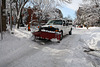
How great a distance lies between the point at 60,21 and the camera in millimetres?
8125

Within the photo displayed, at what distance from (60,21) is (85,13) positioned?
58.6 feet

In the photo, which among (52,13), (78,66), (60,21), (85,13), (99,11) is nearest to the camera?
(78,66)

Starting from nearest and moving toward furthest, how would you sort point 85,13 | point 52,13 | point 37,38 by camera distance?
1. point 37,38
2. point 85,13
3. point 52,13

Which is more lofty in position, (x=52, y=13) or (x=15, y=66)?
(x=52, y=13)

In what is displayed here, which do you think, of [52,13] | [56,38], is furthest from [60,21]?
[52,13]

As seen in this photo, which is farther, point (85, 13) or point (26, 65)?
point (85, 13)

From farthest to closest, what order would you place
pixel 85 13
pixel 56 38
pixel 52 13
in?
1. pixel 52 13
2. pixel 85 13
3. pixel 56 38

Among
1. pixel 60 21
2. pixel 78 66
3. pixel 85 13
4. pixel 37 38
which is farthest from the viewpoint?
pixel 85 13

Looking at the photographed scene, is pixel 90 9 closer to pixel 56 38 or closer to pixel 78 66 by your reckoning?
pixel 56 38

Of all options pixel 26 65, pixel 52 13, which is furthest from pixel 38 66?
pixel 52 13

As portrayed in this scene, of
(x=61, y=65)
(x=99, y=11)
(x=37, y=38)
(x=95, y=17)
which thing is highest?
(x=99, y=11)

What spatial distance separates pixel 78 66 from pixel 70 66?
260mm

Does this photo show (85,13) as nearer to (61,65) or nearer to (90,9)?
(90,9)

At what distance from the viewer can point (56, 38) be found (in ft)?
19.3
